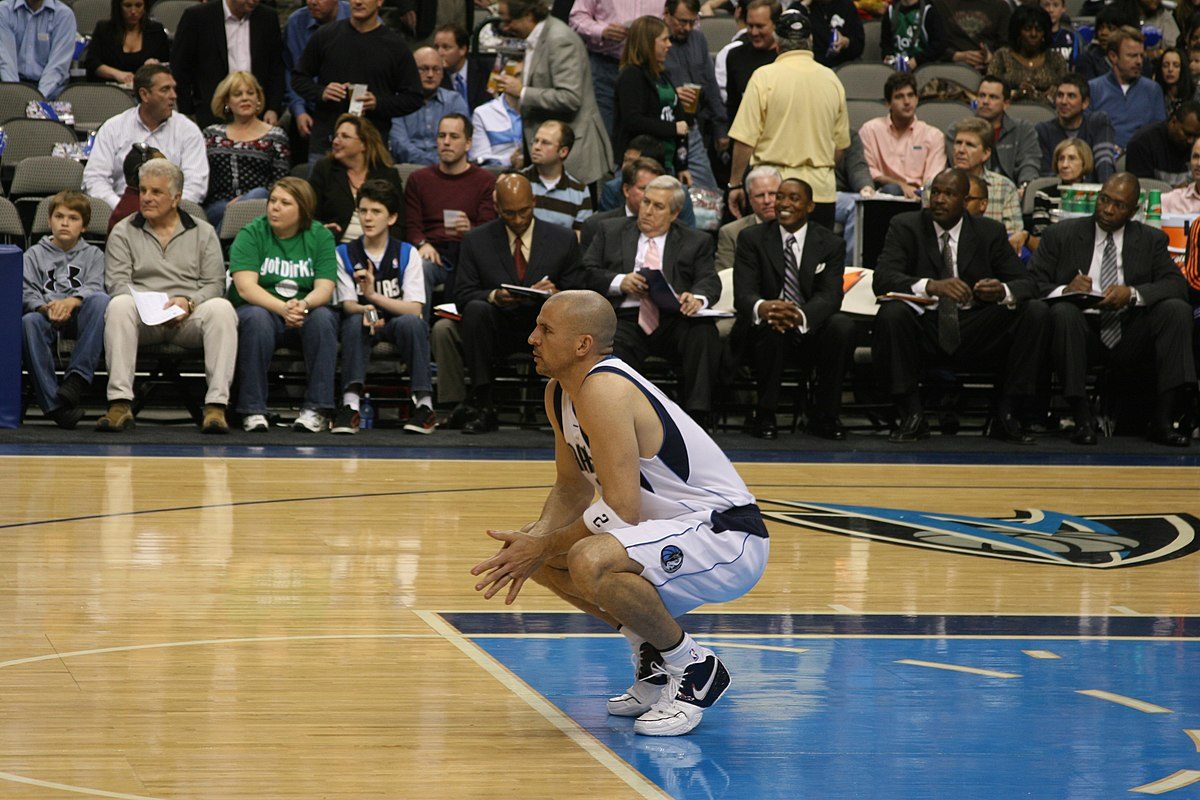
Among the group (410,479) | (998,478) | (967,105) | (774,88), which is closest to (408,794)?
(410,479)

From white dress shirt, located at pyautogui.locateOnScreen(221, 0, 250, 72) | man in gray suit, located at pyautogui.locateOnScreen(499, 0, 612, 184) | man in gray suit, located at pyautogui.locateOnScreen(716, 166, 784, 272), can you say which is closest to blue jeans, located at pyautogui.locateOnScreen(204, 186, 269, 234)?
white dress shirt, located at pyautogui.locateOnScreen(221, 0, 250, 72)

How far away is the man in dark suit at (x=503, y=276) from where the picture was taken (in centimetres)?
947

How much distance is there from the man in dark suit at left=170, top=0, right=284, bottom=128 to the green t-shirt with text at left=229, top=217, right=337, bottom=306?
65.9 inches

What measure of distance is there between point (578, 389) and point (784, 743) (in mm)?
975

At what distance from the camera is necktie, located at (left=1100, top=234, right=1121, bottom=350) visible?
999cm

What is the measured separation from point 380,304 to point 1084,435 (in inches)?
168

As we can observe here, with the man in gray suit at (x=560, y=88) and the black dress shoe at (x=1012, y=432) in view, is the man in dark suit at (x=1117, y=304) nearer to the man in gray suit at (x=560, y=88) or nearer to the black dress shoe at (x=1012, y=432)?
the black dress shoe at (x=1012, y=432)

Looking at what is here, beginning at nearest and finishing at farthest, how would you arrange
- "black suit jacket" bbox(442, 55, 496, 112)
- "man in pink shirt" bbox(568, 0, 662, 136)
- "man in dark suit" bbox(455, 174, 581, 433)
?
"man in dark suit" bbox(455, 174, 581, 433)
"man in pink shirt" bbox(568, 0, 662, 136)
"black suit jacket" bbox(442, 55, 496, 112)

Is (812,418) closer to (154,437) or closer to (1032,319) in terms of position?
(1032,319)

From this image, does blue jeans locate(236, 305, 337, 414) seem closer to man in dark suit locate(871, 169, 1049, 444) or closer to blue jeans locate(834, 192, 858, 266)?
man in dark suit locate(871, 169, 1049, 444)

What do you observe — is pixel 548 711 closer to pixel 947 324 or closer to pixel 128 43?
pixel 947 324

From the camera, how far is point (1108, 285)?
9984mm

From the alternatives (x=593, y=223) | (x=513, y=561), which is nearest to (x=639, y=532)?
(x=513, y=561)

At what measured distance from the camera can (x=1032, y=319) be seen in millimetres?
9797
